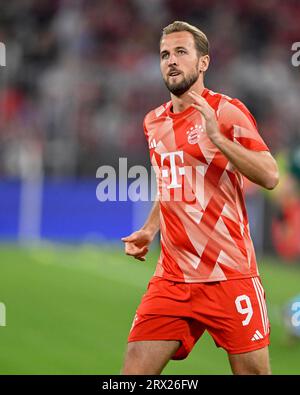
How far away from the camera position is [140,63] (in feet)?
67.8

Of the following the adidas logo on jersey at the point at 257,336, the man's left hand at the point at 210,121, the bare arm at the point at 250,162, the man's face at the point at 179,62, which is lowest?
the adidas logo on jersey at the point at 257,336

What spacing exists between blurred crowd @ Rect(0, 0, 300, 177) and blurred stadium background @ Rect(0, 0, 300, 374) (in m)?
0.03

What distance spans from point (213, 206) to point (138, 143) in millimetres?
13453

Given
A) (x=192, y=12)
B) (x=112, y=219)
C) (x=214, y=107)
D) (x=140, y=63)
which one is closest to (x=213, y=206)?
(x=214, y=107)

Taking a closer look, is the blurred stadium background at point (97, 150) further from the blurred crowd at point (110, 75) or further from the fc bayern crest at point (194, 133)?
the fc bayern crest at point (194, 133)

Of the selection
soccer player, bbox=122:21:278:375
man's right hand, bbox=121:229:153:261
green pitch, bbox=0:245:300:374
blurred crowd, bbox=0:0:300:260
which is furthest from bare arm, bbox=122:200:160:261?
blurred crowd, bbox=0:0:300:260

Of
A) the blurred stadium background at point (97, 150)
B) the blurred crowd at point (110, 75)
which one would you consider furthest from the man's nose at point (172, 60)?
the blurred crowd at point (110, 75)

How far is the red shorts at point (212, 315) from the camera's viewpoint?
18.0 ft

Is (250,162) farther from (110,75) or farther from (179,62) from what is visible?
(110,75)

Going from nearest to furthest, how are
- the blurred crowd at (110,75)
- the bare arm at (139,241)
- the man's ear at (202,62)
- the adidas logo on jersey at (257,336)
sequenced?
the adidas logo on jersey at (257,336), the man's ear at (202,62), the bare arm at (139,241), the blurred crowd at (110,75)

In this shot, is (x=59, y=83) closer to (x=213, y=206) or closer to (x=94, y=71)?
(x=94, y=71)

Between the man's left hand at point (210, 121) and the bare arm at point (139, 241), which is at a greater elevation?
the man's left hand at point (210, 121)

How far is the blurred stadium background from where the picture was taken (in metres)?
10.9

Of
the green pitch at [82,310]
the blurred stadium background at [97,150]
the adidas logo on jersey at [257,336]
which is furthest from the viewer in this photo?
the blurred stadium background at [97,150]
